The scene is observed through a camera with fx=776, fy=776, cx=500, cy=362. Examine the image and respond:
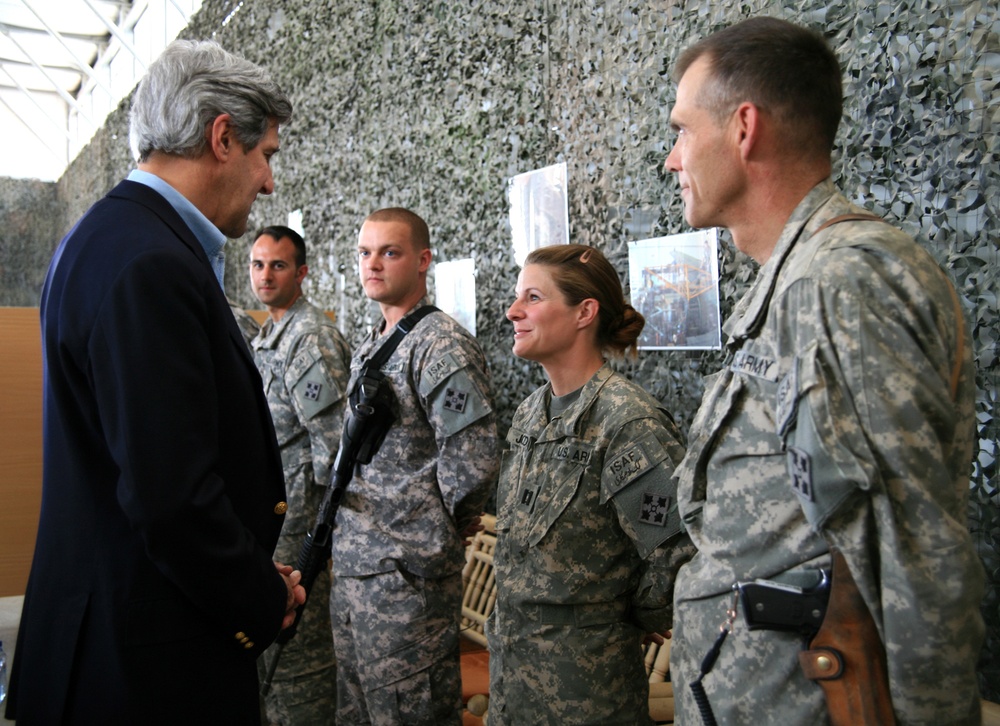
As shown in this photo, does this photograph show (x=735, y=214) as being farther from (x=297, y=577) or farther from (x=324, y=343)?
(x=324, y=343)

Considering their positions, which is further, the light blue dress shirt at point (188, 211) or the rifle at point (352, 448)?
the rifle at point (352, 448)

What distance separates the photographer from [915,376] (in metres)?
0.89

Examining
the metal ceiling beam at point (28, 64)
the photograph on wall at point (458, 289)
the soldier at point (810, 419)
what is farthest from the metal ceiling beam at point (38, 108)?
the soldier at point (810, 419)

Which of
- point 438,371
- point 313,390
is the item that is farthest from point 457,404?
point 313,390

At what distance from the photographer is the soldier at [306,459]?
2748mm

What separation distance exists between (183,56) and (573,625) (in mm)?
1318

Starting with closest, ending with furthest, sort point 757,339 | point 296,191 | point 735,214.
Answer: point 757,339 < point 735,214 < point 296,191

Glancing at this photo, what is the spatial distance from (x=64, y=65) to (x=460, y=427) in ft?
29.4

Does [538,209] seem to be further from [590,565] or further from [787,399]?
[787,399]

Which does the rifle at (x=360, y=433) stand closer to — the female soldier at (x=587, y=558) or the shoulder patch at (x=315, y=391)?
the shoulder patch at (x=315, y=391)

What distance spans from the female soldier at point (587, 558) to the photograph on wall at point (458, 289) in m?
1.49

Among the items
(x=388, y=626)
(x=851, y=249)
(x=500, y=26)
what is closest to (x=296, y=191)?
(x=500, y=26)

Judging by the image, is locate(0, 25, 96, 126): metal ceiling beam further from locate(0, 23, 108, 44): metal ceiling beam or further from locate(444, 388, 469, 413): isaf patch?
locate(444, 388, 469, 413): isaf patch

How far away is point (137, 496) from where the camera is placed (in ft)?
3.44
